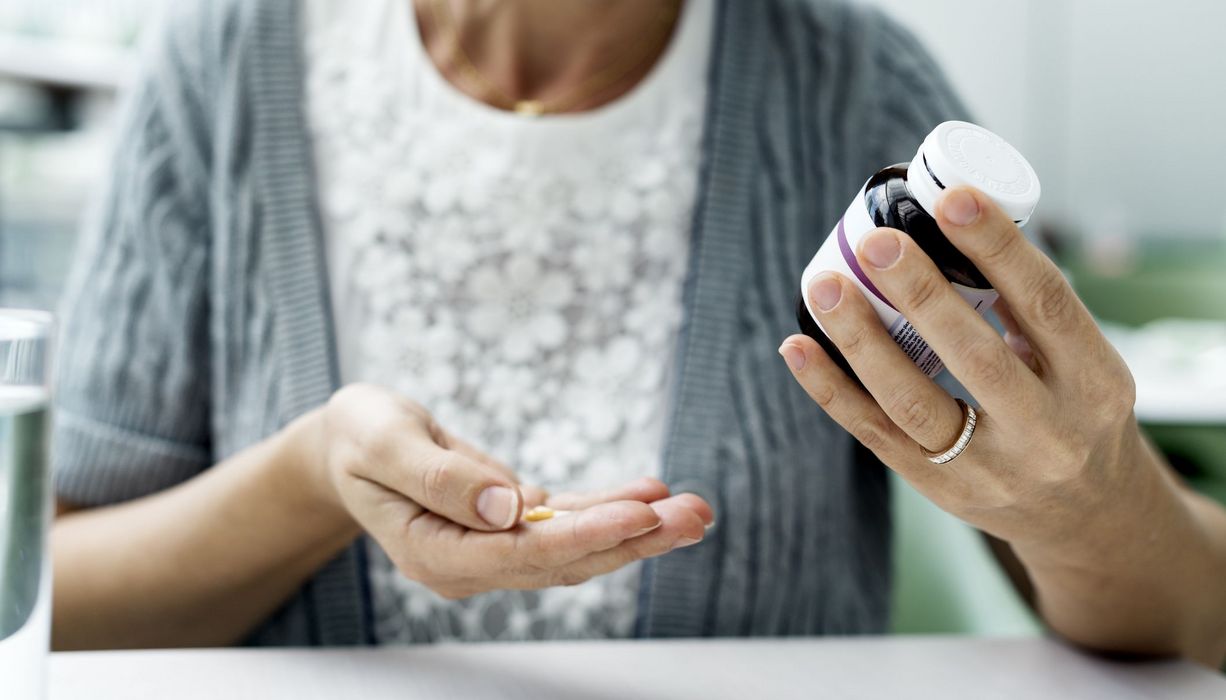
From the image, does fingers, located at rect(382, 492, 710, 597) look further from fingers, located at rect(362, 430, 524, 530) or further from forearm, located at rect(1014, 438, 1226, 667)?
forearm, located at rect(1014, 438, 1226, 667)

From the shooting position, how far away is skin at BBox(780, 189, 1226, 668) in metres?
0.40

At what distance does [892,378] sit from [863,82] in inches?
18.4

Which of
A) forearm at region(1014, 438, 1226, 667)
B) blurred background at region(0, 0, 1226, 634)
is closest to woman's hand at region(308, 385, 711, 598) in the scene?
forearm at region(1014, 438, 1226, 667)

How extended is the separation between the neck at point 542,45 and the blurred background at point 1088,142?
0.84 m

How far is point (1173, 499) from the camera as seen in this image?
0.57 m

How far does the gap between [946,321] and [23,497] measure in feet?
1.15

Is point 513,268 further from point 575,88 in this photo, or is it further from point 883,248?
point 883,248

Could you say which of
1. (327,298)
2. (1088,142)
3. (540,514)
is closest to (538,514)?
(540,514)

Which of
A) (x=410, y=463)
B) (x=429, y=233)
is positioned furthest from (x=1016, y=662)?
(x=429, y=233)

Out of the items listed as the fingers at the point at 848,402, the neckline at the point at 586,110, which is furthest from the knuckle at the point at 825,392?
the neckline at the point at 586,110

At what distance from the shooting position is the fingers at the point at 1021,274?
388mm

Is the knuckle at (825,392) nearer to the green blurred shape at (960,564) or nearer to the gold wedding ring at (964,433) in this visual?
the gold wedding ring at (964,433)

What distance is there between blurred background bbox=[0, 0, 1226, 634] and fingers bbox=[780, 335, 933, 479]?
1.02 meters

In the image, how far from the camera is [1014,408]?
0.42 m
